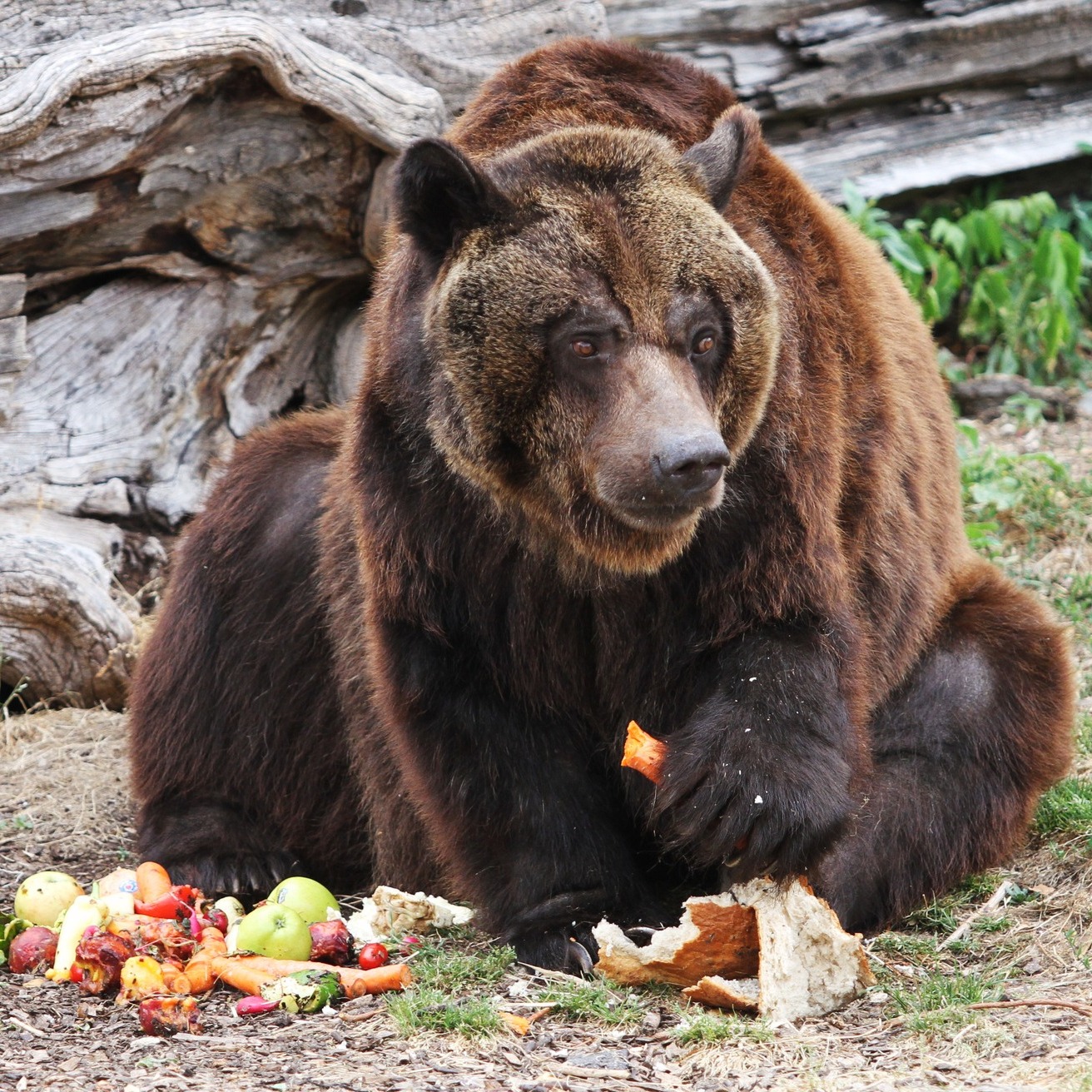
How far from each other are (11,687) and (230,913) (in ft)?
8.23

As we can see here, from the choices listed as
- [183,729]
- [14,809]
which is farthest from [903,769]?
[14,809]

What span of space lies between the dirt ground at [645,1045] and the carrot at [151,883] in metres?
0.48

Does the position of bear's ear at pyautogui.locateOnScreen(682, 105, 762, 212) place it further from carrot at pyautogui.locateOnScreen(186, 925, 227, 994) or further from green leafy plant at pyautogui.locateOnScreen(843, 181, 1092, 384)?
green leafy plant at pyautogui.locateOnScreen(843, 181, 1092, 384)

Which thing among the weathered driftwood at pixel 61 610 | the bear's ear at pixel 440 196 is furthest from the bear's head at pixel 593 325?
the weathered driftwood at pixel 61 610

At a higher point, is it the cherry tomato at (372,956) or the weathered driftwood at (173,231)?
the weathered driftwood at (173,231)

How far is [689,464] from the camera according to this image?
12.9 ft

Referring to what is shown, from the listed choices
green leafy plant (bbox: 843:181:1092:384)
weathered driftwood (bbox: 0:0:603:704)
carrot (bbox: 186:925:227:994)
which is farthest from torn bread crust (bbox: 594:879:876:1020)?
green leafy plant (bbox: 843:181:1092:384)

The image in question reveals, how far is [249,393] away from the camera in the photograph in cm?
757

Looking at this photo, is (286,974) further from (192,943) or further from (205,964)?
(192,943)

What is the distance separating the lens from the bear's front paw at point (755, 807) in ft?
14.0

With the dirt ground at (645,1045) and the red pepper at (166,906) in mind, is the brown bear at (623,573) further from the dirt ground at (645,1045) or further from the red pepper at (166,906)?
the red pepper at (166,906)

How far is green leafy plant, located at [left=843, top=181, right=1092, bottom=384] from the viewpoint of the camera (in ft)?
31.4

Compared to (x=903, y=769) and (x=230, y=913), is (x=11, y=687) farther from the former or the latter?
(x=903, y=769)

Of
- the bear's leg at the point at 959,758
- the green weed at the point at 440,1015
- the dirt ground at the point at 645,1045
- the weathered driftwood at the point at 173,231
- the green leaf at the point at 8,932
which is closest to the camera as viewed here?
the dirt ground at the point at 645,1045
